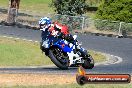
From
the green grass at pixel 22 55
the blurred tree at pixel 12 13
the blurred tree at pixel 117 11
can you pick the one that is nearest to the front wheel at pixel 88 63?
the green grass at pixel 22 55

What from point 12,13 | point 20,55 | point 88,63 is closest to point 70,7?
point 12,13

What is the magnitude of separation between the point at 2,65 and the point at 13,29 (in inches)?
676

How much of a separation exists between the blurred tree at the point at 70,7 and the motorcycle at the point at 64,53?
26925 mm

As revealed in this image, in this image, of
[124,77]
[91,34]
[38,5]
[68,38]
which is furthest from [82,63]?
[38,5]

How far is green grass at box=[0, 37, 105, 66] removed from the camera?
23.5m

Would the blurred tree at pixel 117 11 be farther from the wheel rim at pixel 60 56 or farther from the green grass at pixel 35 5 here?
the wheel rim at pixel 60 56

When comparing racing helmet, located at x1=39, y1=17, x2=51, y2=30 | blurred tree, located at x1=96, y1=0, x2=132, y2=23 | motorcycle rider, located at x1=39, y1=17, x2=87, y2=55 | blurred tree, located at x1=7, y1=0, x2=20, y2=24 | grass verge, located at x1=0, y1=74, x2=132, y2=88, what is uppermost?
racing helmet, located at x1=39, y1=17, x2=51, y2=30

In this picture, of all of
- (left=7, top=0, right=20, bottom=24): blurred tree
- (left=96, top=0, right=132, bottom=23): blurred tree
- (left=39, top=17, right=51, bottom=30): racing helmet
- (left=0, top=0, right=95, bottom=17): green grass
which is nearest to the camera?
(left=39, top=17, right=51, bottom=30): racing helmet

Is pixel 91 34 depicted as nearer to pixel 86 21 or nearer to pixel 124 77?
pixel 86 21

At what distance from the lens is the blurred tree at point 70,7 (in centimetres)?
4486

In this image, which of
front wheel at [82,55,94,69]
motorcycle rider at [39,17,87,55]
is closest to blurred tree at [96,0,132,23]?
front wheel at [82,55,94,69]

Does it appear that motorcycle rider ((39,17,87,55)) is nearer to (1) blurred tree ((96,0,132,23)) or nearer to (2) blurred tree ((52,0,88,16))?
(1) blurred tree ((96,0,132,23))

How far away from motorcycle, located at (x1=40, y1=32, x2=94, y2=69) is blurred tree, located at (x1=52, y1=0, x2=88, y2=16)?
26.9 meters

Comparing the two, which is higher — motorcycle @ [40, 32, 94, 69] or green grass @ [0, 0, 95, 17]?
motorcycle @ [40, 32, 94, 69]
